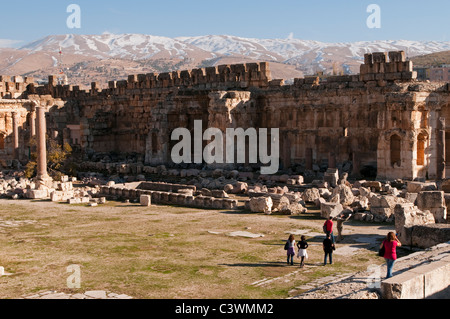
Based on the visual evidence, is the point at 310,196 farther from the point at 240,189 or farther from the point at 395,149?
the point at 395,149

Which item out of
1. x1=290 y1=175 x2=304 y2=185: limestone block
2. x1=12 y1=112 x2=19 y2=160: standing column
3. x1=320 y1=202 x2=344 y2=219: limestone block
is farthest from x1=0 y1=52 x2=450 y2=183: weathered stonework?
x1=320 y1=202 x2=344 y2=219: limestone block

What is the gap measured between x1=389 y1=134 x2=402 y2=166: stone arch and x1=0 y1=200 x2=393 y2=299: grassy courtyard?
6.41m

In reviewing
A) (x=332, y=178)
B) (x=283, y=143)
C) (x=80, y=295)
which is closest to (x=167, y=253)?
(x=80, y=295)

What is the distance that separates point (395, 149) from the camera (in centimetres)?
2720

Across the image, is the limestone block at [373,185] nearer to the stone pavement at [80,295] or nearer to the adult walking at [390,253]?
the adult walking at [390,253]

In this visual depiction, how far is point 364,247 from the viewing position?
16.2 metres

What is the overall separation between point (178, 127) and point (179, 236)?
19.6 meters

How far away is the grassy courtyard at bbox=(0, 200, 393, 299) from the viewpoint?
1295 centimetres

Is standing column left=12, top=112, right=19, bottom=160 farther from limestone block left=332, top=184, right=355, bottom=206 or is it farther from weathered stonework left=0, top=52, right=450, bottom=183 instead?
limestone block left=332, top=184, right=355, bottom=206

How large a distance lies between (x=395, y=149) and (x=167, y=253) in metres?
14.4

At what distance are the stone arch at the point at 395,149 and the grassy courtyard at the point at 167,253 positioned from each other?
21.0 ft
